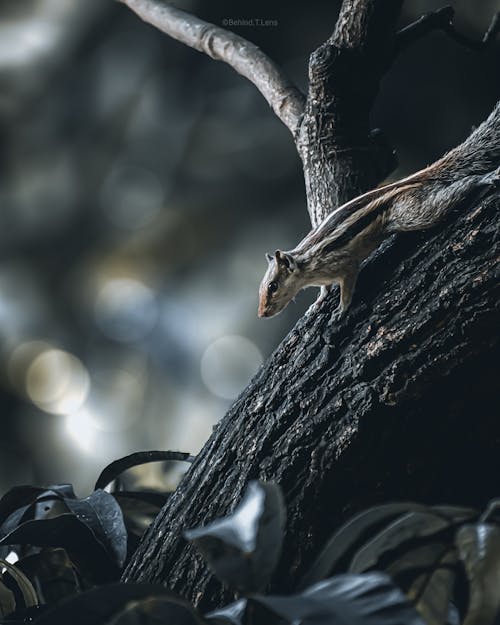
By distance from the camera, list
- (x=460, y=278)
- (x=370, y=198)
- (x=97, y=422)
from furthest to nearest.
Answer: (x=97, y=422) < (x=370, y=198) < (x=460, y=278)

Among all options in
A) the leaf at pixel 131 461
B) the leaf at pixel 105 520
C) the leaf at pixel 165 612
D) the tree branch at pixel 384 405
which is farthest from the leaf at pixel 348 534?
the leaf at pixel 131 461

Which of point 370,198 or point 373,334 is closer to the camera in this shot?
point 373,334

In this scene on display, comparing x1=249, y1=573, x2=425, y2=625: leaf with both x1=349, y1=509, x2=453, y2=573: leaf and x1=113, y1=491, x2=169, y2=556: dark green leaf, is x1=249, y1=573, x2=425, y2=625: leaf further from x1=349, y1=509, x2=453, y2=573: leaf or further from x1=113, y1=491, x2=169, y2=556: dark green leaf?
x1=113, y1=491, x2=169, y2=556: dark green leaf

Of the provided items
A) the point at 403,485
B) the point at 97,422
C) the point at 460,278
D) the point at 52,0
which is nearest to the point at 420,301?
the point at 460,278

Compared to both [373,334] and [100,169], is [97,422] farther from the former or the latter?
[373,334]

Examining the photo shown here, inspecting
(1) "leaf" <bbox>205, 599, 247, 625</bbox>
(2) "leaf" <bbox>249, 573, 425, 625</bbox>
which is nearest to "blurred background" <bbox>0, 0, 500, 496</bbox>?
(1) "leaf" <bbox>205, 599, 247, 625</bbox>

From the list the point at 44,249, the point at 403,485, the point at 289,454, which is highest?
the point at 44,249
